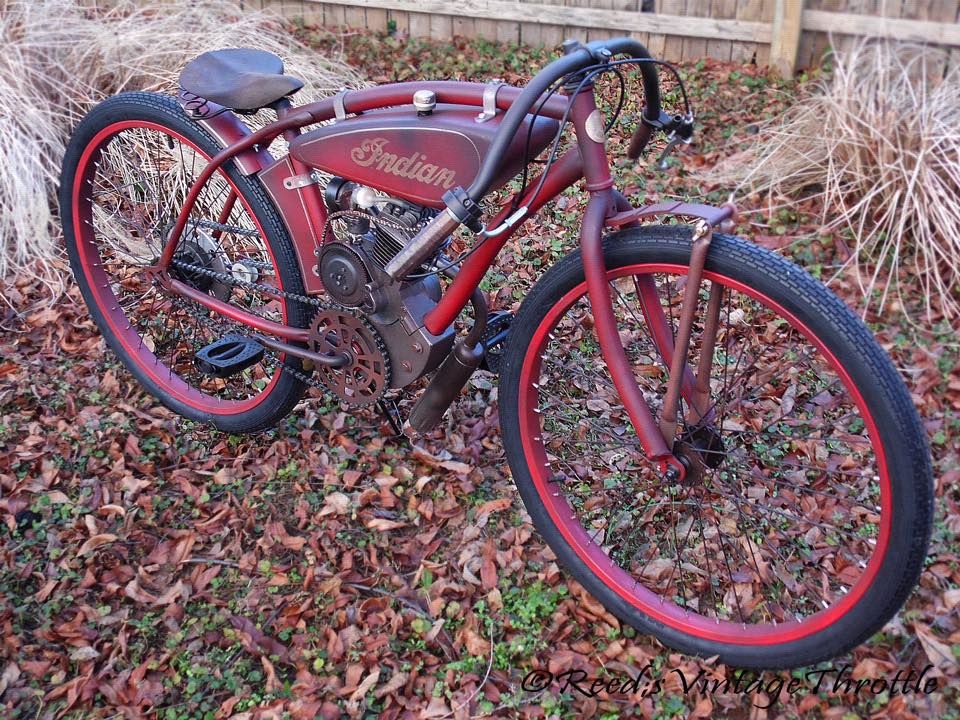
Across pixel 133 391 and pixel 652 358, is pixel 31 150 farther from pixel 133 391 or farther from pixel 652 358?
pixel 652 358

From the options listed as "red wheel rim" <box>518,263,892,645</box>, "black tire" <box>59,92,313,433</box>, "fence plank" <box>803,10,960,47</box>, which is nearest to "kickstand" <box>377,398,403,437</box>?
"black tire" <box>59,92,313,433</box>

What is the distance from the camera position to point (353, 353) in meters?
2.67

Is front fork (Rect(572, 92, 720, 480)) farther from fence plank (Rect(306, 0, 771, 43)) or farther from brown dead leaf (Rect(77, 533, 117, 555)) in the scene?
fence plank (Rect(306, 0, 771, 43))

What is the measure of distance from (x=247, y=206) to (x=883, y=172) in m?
2.80

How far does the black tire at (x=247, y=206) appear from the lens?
8.96 feet

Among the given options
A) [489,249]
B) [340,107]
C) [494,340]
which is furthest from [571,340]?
[340,107]

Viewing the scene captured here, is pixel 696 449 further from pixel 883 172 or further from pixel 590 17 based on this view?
pixel 590 17

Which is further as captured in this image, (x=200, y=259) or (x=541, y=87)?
(x=200, y=259)

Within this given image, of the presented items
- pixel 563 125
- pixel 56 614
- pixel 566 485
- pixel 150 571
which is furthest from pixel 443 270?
pixel 56 614

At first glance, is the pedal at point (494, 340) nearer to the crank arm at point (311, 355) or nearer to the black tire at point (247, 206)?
the crank arm at point (311, 355)

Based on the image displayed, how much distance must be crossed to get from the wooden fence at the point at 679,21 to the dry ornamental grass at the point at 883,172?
74 centimetres

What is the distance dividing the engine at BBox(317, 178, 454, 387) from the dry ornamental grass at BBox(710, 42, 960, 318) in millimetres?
2121

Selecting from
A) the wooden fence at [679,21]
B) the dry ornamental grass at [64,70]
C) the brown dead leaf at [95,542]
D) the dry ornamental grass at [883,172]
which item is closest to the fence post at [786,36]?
the wooden fence at [679,21]

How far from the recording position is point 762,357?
3.46 metres
